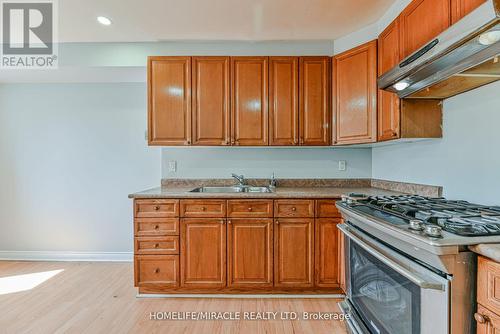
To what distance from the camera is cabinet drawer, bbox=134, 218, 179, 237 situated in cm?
239

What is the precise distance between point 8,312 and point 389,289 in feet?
9.51

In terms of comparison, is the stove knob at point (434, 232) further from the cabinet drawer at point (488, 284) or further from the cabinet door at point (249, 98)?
the cabinet door at point (249, 98)

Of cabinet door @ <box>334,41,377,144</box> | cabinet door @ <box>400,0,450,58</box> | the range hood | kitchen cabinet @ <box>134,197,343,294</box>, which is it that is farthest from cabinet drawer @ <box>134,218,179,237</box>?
cabinet door @ <box>400,0,450,58</box>

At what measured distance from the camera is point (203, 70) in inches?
106

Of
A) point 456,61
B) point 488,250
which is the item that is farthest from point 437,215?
point 456,61

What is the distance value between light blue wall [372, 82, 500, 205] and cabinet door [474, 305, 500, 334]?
83cm

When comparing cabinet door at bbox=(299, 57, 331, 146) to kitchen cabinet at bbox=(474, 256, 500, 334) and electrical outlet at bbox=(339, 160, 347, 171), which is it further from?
kitchen cabinet at bbox=(474, 256, 500, 334)

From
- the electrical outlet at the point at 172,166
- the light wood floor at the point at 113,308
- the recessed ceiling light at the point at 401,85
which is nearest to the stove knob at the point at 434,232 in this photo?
the recessed ceiling light at the point at 401,85

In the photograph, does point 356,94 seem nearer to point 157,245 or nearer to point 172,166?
point 172,166

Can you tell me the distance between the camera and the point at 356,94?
246 cm

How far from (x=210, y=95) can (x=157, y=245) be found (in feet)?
5.00

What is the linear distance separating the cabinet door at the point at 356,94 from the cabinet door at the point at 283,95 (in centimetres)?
40

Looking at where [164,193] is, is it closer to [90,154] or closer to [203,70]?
[203,70]

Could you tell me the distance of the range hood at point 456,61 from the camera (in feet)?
3.28
